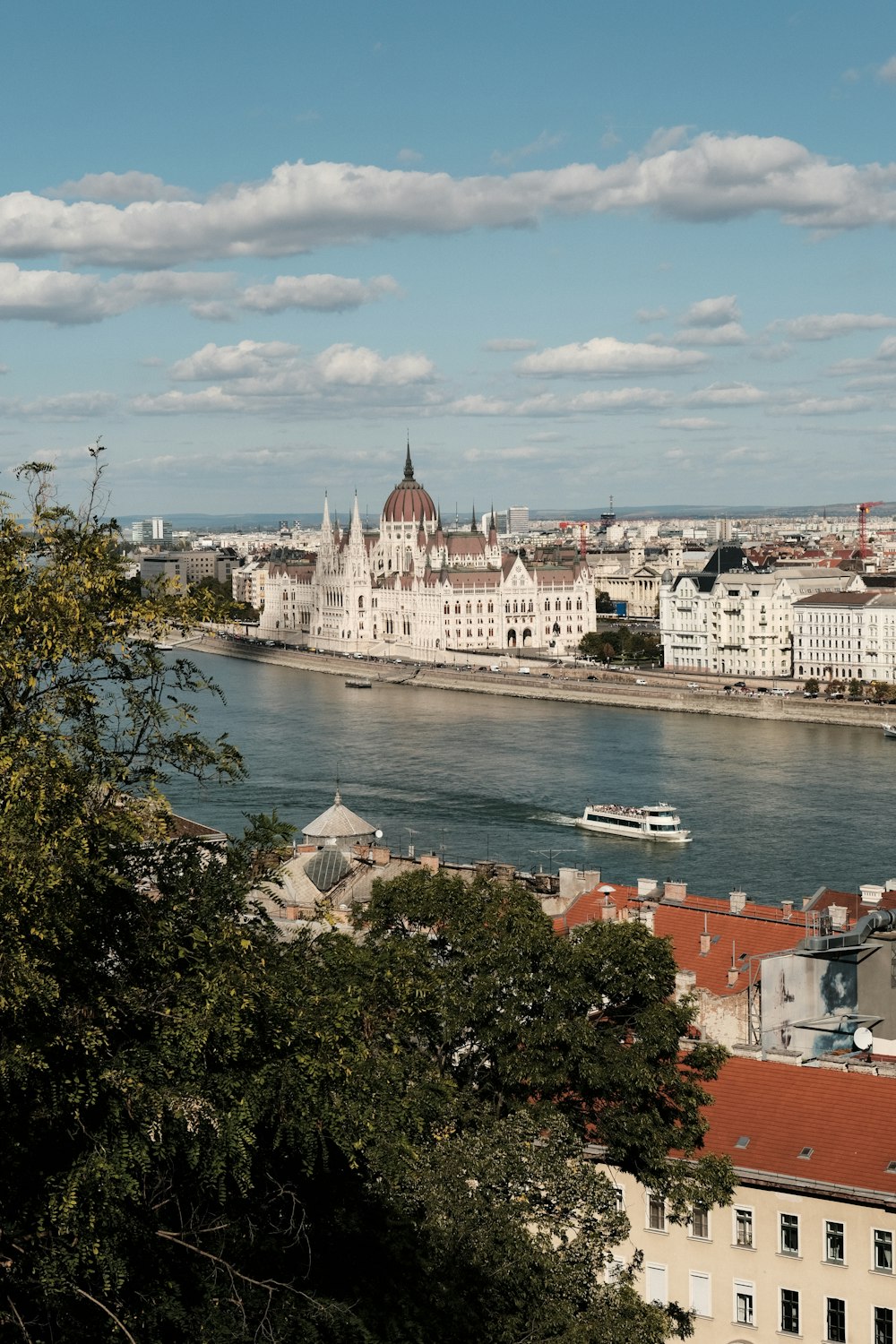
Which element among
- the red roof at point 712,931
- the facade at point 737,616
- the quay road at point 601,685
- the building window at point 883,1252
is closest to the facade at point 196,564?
the quay road at point 601,685

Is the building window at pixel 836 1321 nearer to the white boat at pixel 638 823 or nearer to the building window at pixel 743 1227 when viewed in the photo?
the building window at pixel 743 1227

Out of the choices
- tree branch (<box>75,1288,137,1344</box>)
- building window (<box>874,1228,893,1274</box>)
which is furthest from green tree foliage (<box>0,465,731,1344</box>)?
building window (<box>874,1228,893,1274</box>)

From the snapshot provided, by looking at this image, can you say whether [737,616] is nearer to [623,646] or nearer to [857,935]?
[623,646]

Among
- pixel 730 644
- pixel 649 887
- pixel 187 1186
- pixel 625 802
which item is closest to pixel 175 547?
pixel 730 644

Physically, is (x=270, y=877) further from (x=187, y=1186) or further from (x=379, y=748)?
(x=379, y=748)

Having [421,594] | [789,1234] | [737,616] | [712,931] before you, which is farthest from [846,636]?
[789,1234]

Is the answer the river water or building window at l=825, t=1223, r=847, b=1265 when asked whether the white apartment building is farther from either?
building window at l=825, t=1223, r=847, b=1265
